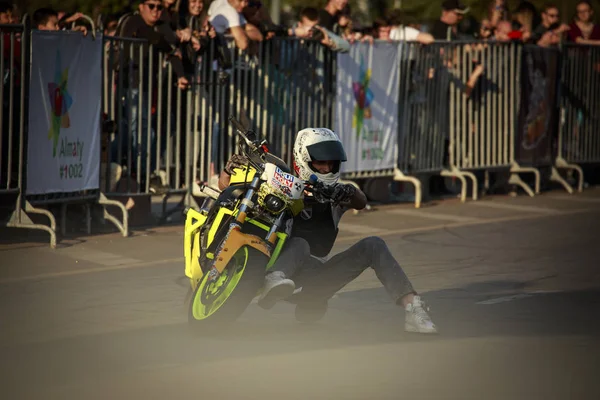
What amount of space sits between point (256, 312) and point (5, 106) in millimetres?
4042

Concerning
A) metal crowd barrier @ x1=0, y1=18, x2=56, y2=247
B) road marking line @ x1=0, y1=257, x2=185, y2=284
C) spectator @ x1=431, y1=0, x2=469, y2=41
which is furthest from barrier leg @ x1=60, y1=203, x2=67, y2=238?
spectator @ x1=431, y1=0, x2=469, y2=41

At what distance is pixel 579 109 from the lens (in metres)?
19.2

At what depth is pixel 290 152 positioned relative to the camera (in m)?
14.9

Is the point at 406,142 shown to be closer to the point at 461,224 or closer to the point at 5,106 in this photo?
the point at 461,224

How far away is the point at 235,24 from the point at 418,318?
6.45 metres

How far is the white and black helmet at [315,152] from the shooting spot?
316 inches

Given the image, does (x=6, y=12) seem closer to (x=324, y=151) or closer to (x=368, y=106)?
(x=368, y=106)

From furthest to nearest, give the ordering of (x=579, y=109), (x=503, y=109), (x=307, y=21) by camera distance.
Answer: (x=579, y=109), (x=503, y=109), (x=307, y=21)

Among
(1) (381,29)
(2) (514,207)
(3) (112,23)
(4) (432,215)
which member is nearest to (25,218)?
(3) (112,23)

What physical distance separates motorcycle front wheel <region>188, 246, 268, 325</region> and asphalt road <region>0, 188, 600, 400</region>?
0.71 ft

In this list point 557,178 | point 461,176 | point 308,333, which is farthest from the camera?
point 557,178

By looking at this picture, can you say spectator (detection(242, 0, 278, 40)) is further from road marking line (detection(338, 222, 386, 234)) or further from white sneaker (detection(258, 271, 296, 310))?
white sneaker (detection(258, 271, 296, 310))

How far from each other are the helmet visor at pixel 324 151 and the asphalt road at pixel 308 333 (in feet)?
3.52

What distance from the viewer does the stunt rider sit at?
7.98m
